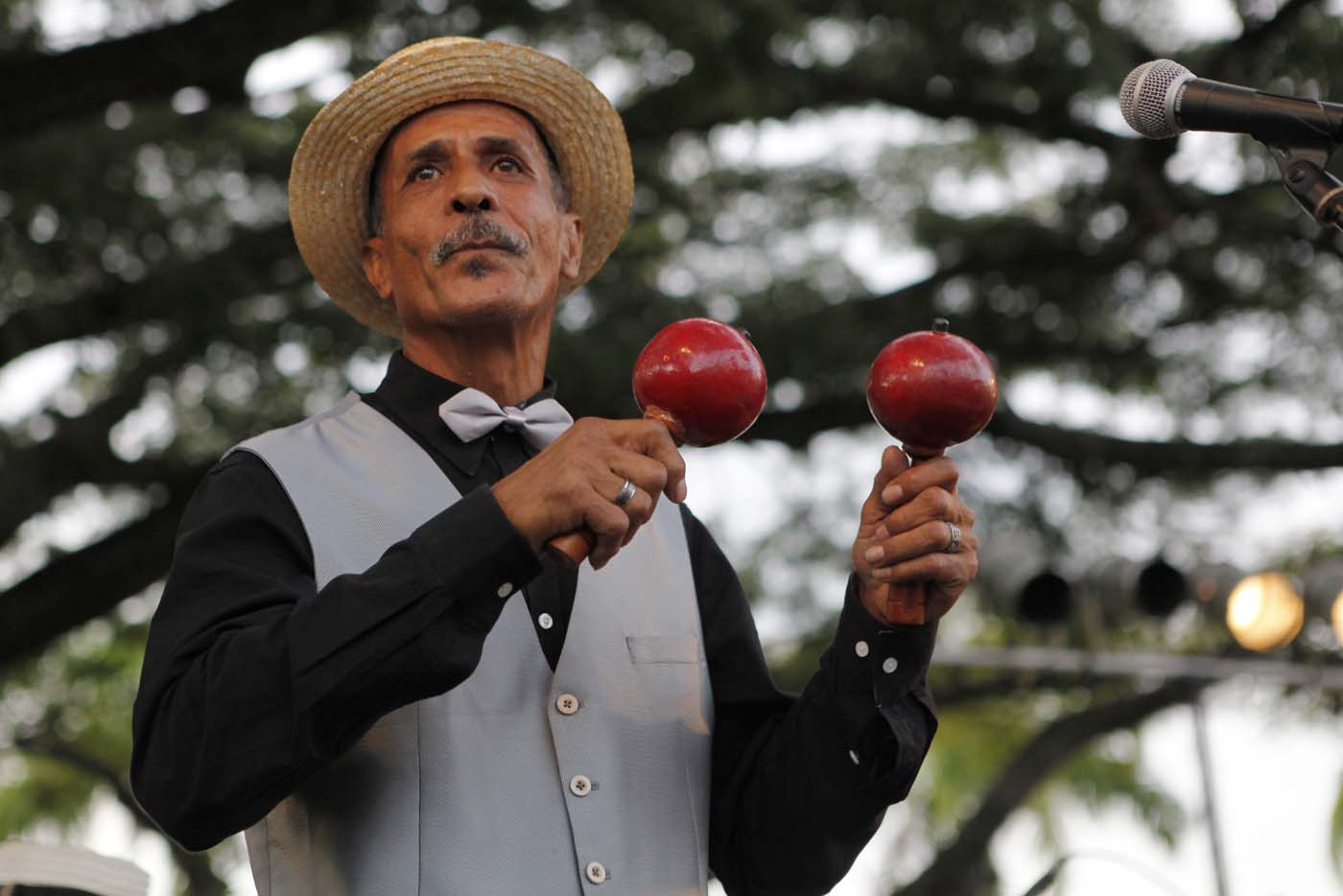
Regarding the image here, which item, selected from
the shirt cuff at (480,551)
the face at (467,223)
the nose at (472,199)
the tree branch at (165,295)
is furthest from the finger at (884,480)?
the tree branch at (165,295)

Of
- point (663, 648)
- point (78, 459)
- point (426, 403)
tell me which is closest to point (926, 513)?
point (663, 648)

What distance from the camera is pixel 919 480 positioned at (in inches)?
87.4

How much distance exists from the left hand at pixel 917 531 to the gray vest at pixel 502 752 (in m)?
0.39

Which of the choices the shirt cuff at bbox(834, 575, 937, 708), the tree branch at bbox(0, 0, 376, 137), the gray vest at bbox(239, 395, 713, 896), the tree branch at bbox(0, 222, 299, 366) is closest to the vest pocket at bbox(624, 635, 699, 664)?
the gray vest at bbox(239, 395, 713, 896)

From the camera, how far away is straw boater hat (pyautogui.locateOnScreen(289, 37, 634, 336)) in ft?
9.57

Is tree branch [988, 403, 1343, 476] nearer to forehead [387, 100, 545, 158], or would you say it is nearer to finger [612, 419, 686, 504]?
forehead [387, 100, 545, 158]

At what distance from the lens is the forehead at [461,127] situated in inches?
113

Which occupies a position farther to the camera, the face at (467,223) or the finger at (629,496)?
the face at (467,223)

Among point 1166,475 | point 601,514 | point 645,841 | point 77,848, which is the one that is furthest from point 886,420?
point 1166,475

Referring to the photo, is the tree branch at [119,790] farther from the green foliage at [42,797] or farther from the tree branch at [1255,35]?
the tree branch at [1255,35]

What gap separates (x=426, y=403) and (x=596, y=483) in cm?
70

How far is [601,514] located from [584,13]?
4.78 m

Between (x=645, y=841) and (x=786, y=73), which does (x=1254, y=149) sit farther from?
(x=645, y=841)

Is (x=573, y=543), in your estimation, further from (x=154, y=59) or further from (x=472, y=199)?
(x=154, y=59)
